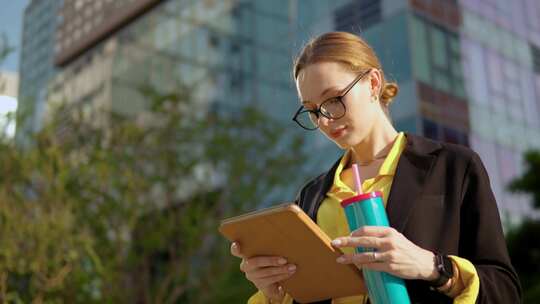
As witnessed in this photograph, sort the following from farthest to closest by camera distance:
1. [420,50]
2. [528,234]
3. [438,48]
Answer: [438,48]
[420,50]
[528,234]

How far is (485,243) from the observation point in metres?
1.61

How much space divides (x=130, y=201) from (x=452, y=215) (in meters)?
7.73

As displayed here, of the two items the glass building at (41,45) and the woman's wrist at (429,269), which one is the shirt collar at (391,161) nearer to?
the woman's wrist at (429,269)

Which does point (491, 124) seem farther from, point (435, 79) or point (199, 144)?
point (199, 144)

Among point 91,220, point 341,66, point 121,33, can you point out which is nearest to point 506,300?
point 341,66

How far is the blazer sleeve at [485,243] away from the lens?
1.56 metres

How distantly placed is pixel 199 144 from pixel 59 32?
17.1 metres

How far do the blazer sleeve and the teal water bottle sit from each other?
0.20 m

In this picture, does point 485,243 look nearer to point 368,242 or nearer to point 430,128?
point 368,242

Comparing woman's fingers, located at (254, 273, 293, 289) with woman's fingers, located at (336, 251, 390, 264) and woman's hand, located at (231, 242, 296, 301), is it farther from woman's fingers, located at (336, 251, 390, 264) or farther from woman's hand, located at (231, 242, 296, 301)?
woman's fingers, located at (336, 251, 390, 264)

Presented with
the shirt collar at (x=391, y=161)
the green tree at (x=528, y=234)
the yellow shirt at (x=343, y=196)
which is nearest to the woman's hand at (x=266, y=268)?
the yellow shirt at (x=343, y=196)

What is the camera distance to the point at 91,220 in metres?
9.09

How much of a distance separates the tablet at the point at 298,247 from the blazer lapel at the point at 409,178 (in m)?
0.17

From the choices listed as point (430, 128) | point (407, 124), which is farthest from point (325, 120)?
point (430, 128)
